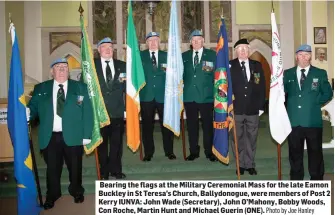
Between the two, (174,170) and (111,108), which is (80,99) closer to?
(111,108)

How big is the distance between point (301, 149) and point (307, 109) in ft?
1.54

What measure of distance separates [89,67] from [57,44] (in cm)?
661

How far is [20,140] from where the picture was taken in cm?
423

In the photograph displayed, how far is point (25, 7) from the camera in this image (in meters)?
10.9

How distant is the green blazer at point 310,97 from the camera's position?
4793 millimetres

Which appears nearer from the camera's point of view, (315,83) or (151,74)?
(315,83)

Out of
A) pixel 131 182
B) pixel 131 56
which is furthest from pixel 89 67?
pixel 131 182

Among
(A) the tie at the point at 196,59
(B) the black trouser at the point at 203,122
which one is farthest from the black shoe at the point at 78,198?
(A) the tie at the point at 196,59

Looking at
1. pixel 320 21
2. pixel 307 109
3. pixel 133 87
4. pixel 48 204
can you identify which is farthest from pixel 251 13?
pixel 48 204

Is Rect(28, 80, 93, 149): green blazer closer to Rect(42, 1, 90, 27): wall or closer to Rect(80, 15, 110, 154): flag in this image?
Rect(80, 15, 110, 154): flag

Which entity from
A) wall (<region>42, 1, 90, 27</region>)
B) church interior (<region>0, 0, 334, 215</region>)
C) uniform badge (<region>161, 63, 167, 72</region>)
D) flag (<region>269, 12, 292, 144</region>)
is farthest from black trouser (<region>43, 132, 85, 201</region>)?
wall (<region>42, 1, 90, 27</region>)

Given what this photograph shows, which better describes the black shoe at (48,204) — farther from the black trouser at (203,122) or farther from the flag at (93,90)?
the black trouser at (203,122)

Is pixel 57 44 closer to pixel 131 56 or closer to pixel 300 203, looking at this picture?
pixel 131 56

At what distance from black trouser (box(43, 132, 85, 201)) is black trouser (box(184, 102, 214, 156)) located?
1597 millimetres
